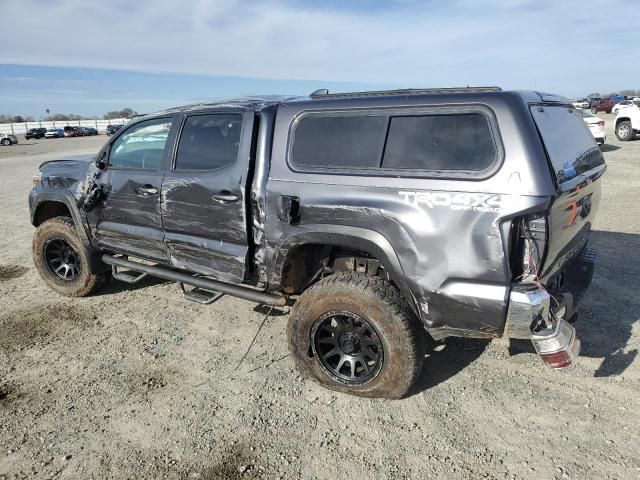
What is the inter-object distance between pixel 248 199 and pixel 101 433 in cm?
179

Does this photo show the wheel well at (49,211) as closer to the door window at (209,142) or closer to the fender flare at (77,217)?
the fender flare at (77,217)

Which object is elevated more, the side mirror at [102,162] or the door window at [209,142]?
the door window at [209,142]

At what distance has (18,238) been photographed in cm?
764

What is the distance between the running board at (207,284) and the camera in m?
3.70

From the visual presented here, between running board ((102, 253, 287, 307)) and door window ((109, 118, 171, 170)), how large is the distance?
36.0 inches

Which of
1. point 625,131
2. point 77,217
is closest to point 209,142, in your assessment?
point 77,217

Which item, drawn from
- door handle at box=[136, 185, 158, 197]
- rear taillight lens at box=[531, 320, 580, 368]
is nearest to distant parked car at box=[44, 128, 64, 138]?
door handle at box=[136, 185, 158, 197]

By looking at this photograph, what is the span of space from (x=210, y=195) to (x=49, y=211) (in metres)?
2.72

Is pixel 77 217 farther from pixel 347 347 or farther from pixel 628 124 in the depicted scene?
pixel 628 124

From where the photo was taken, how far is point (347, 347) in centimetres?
326

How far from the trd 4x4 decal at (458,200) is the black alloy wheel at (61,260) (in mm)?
3837

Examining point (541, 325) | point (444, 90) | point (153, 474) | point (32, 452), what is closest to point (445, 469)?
point (541, 325)

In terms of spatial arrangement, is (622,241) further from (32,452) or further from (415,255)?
(32,452)

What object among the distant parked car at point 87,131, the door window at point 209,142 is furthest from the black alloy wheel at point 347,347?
the distant parked car at point 87,131
